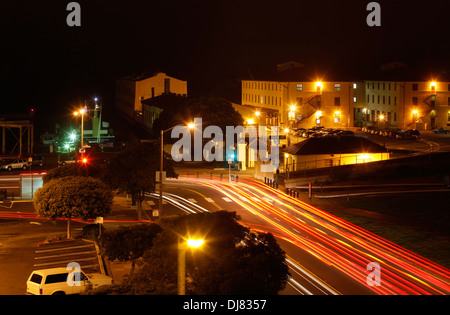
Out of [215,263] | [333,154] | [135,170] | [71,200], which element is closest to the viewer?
[215,263]

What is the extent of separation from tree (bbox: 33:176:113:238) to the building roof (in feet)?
88.1

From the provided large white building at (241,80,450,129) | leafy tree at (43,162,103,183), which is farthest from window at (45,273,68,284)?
large white building at (241,80,450,129)

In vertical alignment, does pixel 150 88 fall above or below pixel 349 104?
above

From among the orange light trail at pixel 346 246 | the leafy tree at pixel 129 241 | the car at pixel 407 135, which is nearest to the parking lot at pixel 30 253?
the leafy tree at pixel 129 241

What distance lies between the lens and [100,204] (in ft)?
110

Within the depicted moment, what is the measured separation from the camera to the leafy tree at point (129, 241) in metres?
22.2

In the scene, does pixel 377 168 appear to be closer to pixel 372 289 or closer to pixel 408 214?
pixel 408 214

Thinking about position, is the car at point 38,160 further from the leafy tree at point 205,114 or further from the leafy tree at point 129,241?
the leafy tree at point 129,241

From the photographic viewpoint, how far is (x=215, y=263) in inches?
664

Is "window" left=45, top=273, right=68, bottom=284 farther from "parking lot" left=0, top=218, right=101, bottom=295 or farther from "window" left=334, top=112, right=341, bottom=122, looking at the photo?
"window" left=334, top=112, right=341, bottom=122

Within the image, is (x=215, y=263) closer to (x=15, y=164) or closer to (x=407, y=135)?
(x=15, y=164)

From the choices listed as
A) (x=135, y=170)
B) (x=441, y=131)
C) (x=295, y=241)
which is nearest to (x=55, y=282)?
(x=295, y=241)

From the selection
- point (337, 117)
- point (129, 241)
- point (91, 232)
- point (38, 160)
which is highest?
point (337, 117)

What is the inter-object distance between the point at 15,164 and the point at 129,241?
4714cm
